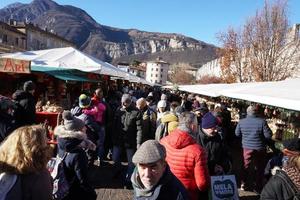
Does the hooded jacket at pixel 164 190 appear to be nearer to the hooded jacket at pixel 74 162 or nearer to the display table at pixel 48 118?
the hooded jacket at pixel 74 162

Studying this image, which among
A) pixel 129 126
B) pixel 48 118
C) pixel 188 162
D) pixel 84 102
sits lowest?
A: pixel 48 118

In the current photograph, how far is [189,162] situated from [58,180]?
1.24 m

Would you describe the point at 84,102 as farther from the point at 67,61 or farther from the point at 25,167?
the point at 25,167

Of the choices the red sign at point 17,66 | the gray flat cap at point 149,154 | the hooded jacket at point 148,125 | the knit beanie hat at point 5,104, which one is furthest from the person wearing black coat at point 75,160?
the red sign at point 17,66

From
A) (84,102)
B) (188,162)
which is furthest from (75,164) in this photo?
(84,102)

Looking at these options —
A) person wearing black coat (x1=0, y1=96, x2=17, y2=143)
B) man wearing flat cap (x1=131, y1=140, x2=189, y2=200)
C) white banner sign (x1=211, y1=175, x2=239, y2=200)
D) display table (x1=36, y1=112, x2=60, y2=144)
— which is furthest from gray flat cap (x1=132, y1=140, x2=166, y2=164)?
display table (x1=36, y1=112, x2=60, y2=144)

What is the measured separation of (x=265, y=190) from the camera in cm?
324

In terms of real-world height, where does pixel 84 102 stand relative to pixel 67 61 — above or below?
below

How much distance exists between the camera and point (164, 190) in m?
2.68

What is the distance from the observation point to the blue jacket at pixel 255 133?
294 inches

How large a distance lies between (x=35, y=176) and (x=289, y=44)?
83.8 feet

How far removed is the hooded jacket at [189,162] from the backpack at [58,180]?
1029 millimetres

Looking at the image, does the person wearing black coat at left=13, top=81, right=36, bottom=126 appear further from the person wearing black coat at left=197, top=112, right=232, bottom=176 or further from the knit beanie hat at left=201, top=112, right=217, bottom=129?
the knit beanie hat at left=201, top=112, right=217, bottom=129

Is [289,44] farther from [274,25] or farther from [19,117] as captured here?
[19,117]
